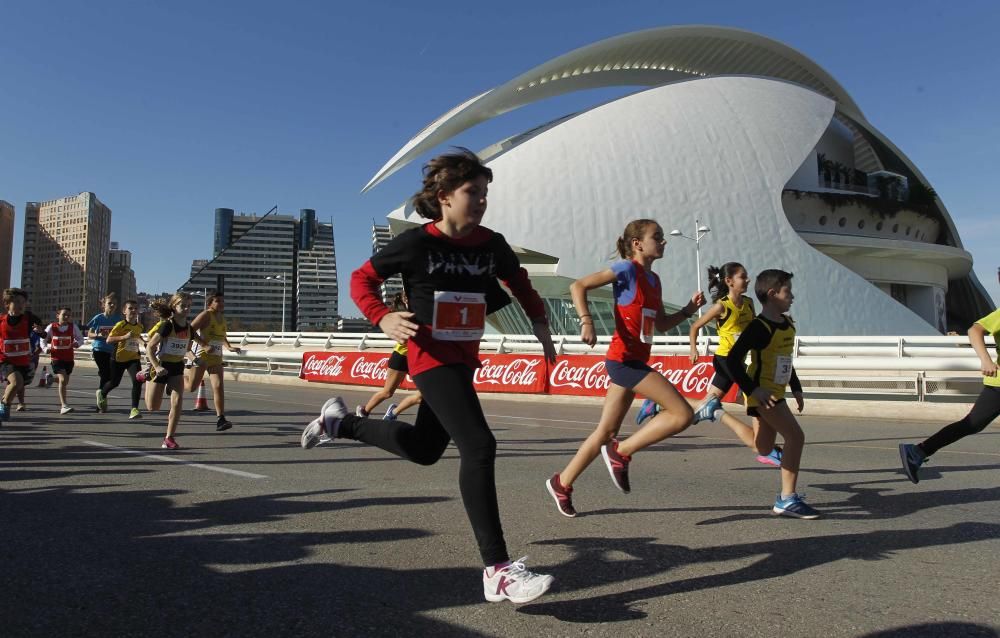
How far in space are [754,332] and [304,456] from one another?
4600 millimetres

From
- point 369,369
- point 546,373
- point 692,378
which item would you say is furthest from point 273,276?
point 692,378

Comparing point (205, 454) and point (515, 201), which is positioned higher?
point (515, 201)

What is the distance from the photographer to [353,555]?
137 inches

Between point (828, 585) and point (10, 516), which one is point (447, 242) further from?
point (10, 516)

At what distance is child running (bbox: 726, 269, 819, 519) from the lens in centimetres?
438

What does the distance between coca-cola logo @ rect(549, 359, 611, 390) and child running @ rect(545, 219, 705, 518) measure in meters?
10.5

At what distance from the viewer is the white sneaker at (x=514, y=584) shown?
2.66 meters

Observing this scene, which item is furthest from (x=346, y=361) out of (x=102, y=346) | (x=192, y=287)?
(x=192, y=287)

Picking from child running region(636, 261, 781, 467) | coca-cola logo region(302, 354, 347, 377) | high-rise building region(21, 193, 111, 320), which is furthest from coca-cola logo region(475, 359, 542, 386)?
high-rise building region(21, 193, 111, 320)

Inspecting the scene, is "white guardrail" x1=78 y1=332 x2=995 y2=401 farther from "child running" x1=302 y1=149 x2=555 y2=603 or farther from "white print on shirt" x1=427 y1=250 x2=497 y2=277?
"white print on shirt" x1=427 y1=250 x2=497 y2=277

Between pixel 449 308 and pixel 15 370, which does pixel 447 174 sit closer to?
pixel 449 308

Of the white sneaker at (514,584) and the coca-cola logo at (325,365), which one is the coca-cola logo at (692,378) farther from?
the white sneaker at (514,584)

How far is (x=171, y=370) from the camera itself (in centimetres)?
809

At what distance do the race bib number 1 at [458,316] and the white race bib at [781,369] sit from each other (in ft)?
7.71
